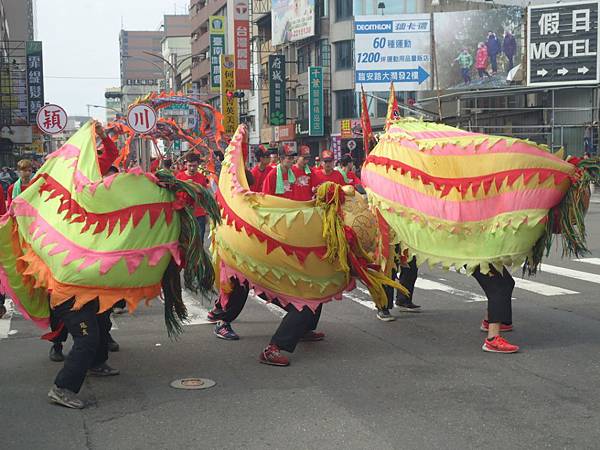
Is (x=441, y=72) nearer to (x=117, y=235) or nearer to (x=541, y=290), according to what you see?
(x=541, y=290)

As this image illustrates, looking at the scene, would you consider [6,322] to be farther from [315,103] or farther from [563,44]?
[315,103]

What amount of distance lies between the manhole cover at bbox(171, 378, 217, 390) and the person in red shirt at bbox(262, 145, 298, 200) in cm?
315

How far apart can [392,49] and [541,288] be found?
2322cm

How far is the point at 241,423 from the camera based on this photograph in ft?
16.2

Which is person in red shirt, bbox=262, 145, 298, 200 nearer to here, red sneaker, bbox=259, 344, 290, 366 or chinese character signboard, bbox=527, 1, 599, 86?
red sneaker, bbox=259, 344, 290, 366

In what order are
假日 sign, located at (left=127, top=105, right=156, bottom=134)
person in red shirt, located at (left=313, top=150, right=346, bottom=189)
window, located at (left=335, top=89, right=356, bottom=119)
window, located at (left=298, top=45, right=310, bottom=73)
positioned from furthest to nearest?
window, located at (left=298, top=45, right=310, bottom=73)
window, located at (left=335, top=89, right=356, bottom=119)
假日 sign, located at (left=127, top=105, right=156, bottom=134)
person in red shirt, located at (left=313, top=150, right=346, bottom=189)

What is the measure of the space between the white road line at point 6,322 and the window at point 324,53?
34.6 meters

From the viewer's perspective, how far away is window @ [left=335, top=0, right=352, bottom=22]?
40.7 metres

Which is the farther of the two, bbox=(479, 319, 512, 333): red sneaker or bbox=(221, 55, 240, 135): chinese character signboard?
bbox=(221, 55, 240, 135): chinese character signboard

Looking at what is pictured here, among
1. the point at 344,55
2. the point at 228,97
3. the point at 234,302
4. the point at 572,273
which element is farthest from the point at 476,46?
the point at 234,302

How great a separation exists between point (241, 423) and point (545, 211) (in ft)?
10.5

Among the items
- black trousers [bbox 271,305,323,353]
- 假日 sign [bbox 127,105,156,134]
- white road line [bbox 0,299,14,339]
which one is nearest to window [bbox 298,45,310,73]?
假日 sign [bbox 127,105,156,134]

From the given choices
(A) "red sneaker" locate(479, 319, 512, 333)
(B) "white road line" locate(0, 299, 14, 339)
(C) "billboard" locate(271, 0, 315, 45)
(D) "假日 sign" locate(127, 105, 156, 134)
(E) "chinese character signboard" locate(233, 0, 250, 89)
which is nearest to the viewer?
(A) "red sneaker" locate(479, 319, 512, 333)

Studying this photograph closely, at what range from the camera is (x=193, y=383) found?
585 centimetres
